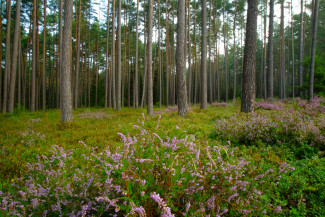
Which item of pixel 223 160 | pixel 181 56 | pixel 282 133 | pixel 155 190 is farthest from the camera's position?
pixel 181 56

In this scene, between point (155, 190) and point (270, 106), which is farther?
point (270, 106)

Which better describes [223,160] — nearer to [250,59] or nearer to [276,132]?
[276,132]

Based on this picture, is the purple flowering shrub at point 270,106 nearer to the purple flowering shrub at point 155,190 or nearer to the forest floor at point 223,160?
the forest floor at point 223,160

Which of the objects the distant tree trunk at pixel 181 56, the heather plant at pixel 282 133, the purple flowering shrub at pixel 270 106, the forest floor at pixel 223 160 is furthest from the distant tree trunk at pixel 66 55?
the purple flowering shrub at pixel 270 106

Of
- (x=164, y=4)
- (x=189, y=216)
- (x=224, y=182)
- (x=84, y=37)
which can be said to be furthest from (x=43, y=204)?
(x=84, y=37)

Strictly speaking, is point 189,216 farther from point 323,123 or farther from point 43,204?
point 323,123

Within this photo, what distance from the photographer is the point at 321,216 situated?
2.27m

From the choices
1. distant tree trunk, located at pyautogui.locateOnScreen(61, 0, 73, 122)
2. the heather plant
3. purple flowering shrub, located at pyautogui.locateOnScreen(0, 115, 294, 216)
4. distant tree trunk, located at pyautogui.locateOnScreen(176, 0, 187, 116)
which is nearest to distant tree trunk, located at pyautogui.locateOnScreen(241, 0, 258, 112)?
distant tree trunk, located at pyautogui.locateOnScreen(176, 0, 187, 116)

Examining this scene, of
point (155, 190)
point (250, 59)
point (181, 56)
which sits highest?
point (181, 56)

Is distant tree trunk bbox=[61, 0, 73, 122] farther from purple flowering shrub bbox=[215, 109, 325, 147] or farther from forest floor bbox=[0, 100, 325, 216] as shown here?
purple flowering shrub bbox=[215, 109, 325, 147]

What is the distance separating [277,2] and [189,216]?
30.8m

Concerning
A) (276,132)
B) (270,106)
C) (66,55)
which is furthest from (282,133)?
(66,55)

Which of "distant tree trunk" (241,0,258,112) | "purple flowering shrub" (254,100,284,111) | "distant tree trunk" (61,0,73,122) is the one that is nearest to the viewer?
"distant tree trunk" (241,0,258,112)

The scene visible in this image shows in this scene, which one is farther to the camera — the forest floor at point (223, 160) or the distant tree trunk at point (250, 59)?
the distant tree trunk at point (250, 59)
